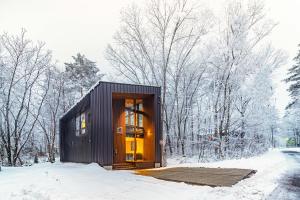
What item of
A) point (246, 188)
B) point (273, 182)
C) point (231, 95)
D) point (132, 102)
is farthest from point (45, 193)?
point (231, 95)

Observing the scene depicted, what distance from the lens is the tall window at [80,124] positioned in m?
17.7

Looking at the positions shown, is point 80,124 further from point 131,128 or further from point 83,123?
point 131,128

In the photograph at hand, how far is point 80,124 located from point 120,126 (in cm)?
329

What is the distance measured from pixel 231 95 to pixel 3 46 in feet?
62.2

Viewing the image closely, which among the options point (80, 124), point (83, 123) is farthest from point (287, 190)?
point (80, 124)

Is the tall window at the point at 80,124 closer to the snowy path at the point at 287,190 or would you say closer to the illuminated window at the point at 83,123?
the illuminated window at the point at 83,123

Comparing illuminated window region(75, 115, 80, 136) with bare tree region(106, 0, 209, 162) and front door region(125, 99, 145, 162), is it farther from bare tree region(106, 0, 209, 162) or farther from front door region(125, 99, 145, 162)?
bare tree region(106, 0, 209, 162)

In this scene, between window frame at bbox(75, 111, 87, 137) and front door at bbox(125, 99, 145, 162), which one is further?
front door at bbox(125, 99, 145, 162)

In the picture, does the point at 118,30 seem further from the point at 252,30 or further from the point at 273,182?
the point at 273,182

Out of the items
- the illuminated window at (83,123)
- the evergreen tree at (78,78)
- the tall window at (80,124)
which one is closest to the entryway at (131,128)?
the illuminated window at (83,123)

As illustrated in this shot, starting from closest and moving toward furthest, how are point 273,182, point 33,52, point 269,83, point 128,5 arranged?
point 273,182
point 128,5
point 269,83
point 33,52

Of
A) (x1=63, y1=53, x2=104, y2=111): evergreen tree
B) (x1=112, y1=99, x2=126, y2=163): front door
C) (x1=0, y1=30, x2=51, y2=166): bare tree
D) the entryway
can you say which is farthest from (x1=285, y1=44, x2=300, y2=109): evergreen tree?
(x1=0, y1=30, x2=51, y2=166): bare tree

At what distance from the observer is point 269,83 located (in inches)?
902

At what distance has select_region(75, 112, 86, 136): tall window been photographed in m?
17.7
